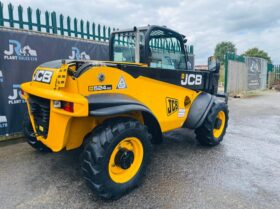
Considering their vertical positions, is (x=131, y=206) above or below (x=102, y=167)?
below

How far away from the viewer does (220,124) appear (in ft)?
14.1

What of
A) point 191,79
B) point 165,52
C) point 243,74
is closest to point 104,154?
point 165,52

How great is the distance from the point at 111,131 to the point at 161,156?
5.14 feet

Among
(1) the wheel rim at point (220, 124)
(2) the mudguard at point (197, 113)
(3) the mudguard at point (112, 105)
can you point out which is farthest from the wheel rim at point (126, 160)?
(1) the wheel rim at point (220, 124)

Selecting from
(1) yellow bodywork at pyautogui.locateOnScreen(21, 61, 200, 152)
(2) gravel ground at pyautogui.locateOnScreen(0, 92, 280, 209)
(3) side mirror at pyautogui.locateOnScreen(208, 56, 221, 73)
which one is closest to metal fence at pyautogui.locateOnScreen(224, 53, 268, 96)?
(3) side mirror at pyautogui.locateOnScreen(208, 56, 221, 73)

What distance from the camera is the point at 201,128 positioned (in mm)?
3992

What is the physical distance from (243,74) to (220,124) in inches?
378

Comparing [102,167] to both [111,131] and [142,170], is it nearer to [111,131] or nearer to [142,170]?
[111,131]

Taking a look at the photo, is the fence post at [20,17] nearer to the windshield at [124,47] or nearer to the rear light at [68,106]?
the windshield at [124,47]

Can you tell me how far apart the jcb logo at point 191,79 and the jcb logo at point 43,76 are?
201 centimetres

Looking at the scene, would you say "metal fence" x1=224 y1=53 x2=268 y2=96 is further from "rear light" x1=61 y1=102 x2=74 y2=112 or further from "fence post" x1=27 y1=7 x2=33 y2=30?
"rear light" x1=61 y1=102 x2=74 y2=112

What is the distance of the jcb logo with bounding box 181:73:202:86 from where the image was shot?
3661 mm

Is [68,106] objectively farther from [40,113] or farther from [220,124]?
[220,124]

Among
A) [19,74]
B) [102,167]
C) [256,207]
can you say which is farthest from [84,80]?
[19,74]
